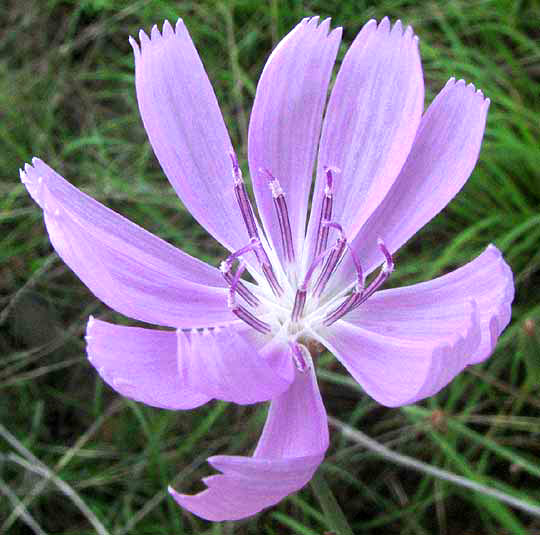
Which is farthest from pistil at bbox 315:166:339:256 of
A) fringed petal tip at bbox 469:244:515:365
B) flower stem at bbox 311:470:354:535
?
flower stem at bbox 311:470:354:535

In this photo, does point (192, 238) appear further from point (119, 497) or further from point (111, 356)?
point (111, 356)

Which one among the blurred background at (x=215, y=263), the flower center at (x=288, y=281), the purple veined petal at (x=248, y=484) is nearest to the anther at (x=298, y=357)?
the flower center at (x=288, y=281)

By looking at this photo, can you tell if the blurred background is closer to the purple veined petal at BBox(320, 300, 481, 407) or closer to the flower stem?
the purple veined petal at BBox(320, 300, 481, 407)

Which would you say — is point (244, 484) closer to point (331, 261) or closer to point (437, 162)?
point (331, 261)

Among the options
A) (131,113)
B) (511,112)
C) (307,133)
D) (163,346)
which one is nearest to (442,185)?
(307,133)

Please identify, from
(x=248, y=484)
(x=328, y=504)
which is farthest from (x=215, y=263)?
(x=248, y=484)
